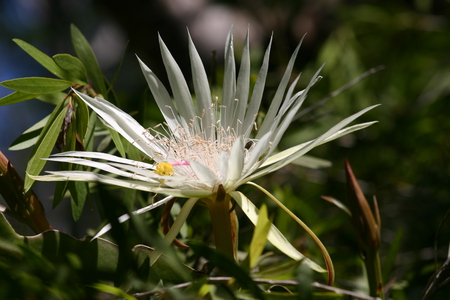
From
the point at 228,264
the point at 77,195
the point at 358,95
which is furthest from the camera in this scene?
the point at 358,95

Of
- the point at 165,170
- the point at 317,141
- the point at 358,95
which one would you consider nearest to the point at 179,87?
the point at 165,170

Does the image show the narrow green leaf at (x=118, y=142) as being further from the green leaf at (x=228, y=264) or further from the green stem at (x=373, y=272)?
the green stem at (x=373, y=272)

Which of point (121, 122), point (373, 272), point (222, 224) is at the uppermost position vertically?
point (121, 122)

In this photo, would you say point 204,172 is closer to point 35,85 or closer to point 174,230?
point 174,230

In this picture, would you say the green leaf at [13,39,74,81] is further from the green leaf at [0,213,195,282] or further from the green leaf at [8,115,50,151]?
the green leaf at [0,213,195,282]

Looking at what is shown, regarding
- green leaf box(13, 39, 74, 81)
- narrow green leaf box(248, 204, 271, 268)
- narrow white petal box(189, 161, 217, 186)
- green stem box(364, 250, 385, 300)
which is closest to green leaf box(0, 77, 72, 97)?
green leaf box(13, 39, 74, 81)

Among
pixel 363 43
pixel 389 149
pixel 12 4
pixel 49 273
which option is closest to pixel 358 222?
pixel 49 273
